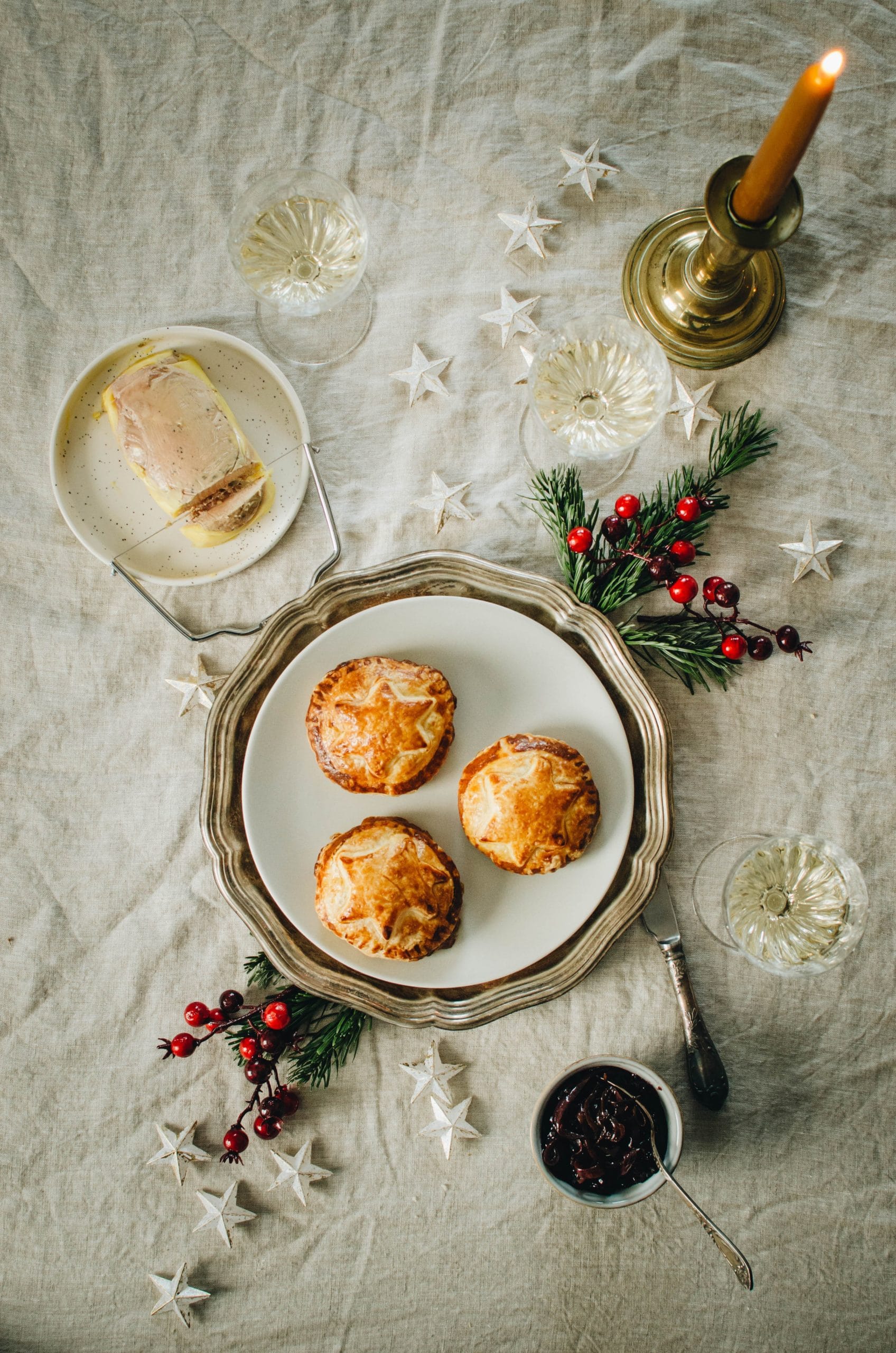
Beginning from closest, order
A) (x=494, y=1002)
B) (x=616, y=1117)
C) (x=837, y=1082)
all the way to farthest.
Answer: (x=616, y=1117), (x=494, y=1002), (x=837, y=1082)

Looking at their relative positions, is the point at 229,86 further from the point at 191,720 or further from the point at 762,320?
the point at 191,720

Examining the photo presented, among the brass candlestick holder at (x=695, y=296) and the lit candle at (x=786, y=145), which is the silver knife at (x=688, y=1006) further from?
the lit candle at (x=786, y=145)

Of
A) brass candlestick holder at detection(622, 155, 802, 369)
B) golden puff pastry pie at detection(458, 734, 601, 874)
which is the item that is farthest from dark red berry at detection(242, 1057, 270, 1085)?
brass candlestick holder at detection(622, 155, 802, 369)

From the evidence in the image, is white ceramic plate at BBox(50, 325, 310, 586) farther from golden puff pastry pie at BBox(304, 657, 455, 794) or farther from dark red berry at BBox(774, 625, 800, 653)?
dark red berry at BBox(774, 625, 800, 653)

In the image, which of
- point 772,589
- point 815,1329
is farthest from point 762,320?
point 815,1329

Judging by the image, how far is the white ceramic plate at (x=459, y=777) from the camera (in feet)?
5.95

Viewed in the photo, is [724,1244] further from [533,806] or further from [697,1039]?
[533,806]

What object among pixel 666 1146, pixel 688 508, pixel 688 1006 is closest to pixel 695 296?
pixel 688 508

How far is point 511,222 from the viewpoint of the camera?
1.98 m

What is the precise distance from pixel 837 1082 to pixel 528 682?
3.83 ft

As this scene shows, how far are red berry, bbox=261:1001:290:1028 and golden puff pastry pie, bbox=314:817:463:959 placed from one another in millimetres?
211

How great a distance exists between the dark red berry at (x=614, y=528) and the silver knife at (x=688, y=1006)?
748 mm

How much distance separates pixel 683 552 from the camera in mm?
1741

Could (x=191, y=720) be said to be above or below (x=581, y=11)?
below
